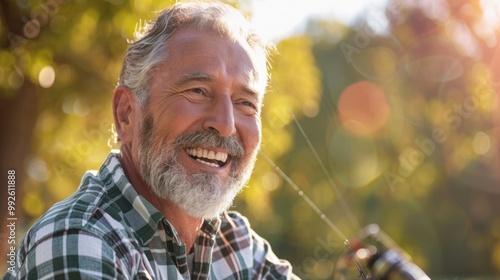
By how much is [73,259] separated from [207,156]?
636 mm

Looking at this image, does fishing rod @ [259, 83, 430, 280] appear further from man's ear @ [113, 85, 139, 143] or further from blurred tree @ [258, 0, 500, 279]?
blurred tree @ [258, 0, 500, 279]

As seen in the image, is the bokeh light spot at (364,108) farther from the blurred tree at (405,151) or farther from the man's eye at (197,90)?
the man's eye at (197,90)

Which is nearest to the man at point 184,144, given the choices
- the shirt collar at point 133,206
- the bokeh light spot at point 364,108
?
the shirt collar at point 133,206

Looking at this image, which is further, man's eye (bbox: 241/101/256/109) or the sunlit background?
the sunlit background

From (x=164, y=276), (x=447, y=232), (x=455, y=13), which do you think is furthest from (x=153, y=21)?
(x=447, y=232)

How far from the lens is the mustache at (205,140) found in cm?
215

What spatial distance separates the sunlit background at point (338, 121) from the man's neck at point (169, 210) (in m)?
0.40

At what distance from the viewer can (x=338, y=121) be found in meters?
25.5

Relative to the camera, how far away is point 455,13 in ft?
42.2

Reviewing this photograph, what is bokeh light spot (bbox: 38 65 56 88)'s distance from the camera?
5705 millimetres

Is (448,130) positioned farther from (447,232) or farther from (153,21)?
(153,21)

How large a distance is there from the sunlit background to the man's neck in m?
0.40

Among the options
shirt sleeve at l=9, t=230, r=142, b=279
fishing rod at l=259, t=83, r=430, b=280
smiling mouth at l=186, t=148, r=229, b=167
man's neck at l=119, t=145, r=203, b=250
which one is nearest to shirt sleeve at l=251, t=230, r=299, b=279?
man's neck at l=119, t=145, r=203, b=250

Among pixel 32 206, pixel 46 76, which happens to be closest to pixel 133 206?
pixel 46 76
